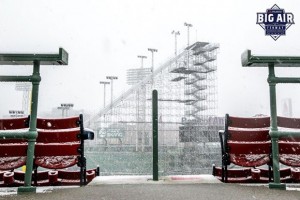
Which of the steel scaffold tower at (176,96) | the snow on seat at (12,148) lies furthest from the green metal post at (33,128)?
the steel scaffold tower at (176,96)

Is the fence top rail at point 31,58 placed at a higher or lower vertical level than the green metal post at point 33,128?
higher

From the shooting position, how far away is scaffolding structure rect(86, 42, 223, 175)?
180ft

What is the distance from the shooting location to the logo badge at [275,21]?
8328mm

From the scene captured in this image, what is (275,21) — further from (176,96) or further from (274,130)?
(176,96)

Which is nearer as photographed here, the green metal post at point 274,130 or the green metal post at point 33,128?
the green metal post at point 33,128

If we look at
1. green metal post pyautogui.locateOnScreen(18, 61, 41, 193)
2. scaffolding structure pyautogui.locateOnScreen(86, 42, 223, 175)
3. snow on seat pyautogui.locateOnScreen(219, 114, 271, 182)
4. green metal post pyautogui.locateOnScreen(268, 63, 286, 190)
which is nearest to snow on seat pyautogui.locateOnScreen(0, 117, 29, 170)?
green metal post pyautogui.locateOnScreen(18, 61, 41, 193)

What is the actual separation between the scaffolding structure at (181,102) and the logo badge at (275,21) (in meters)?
42.2

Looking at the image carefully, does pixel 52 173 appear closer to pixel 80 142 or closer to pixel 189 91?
pixel 80 142

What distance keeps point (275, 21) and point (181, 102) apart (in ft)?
177

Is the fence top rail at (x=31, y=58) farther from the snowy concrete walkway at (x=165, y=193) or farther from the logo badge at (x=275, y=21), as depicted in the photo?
the logo badge at (x=275, y=21)

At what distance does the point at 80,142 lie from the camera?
3.38 meters

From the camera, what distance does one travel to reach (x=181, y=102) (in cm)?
6256

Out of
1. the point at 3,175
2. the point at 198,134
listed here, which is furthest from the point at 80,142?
the point at 198,134

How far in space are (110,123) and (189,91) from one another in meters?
16.3
